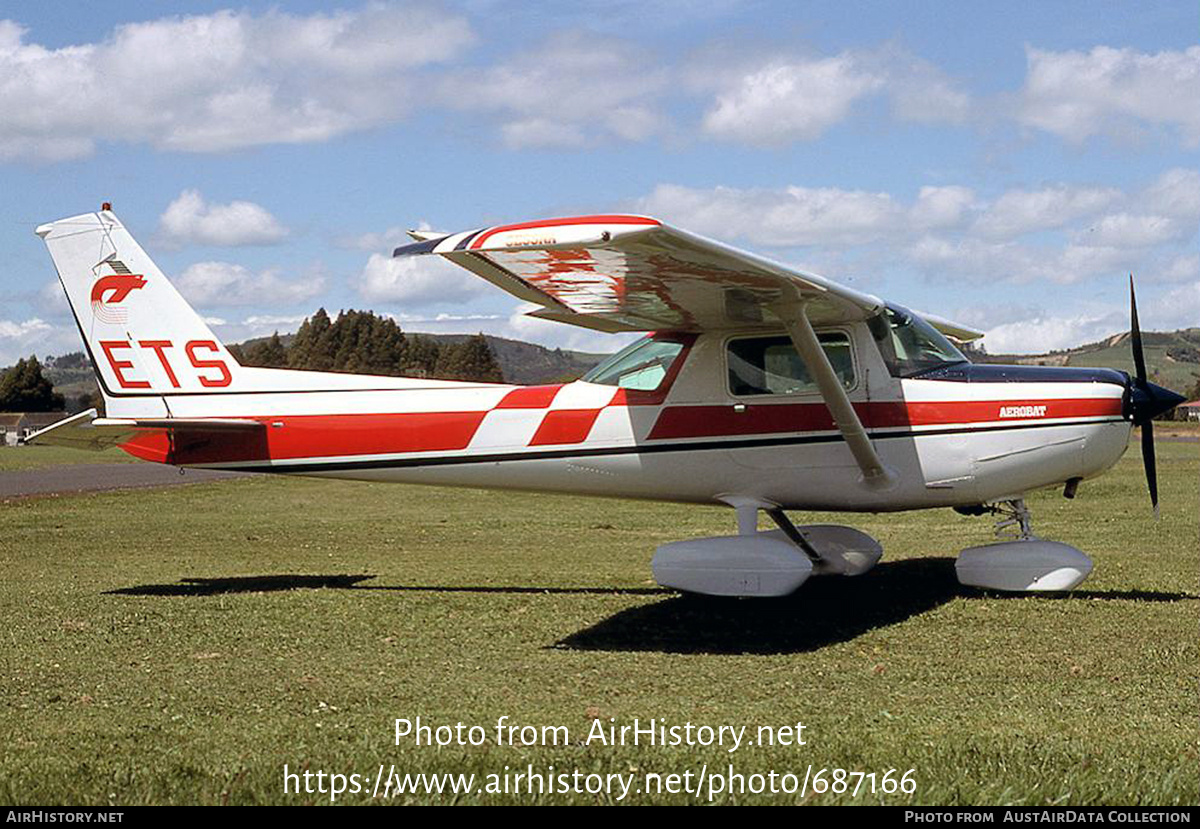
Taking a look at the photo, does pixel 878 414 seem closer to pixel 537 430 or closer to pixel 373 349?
pixel 537 430

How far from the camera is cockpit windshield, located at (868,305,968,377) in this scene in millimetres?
10227

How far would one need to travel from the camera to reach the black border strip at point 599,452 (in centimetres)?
1006

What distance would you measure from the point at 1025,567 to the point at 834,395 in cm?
231

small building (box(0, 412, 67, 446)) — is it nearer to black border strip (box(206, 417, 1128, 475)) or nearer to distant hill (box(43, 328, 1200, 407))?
distant hill (box(43, 328, 1200, 407))

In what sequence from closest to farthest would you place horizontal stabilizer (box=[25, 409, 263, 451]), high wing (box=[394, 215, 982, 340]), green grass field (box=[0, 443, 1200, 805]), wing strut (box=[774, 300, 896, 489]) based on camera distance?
1. green grass field (box=[0, 443, 1200, 805])
2. high wing (box=[394, 215, 982, 340])
3. wing strut (box=[774, 300, 896, 489])
4. horizontal stabilizer (box=[25, 409, 263, 451])

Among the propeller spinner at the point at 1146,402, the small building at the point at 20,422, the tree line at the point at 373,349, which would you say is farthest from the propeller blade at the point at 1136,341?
the small building at the point at 20,422

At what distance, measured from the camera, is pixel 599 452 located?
416 inches

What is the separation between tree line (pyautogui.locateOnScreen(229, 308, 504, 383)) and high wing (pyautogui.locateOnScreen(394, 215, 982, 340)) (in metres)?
45.0

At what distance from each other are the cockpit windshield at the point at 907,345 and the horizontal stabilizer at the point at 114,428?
5.59m

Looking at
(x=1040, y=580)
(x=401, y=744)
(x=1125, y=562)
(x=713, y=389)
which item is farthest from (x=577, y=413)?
(x=1125, y=562)

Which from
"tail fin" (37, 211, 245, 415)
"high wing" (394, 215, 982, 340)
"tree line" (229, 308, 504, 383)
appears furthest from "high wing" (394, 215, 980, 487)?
"tree line" (229, 308, 504, 383)

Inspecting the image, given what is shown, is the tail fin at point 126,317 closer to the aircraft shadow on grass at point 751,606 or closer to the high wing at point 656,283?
the aircraft shadow on grass at point 751,606

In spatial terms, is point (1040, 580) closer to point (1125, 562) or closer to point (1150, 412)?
point (1150, 412)

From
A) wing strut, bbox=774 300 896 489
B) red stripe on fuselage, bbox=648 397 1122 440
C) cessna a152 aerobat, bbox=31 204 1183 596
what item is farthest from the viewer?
red stripe on fuselage, bbox=648 397 1122 440
